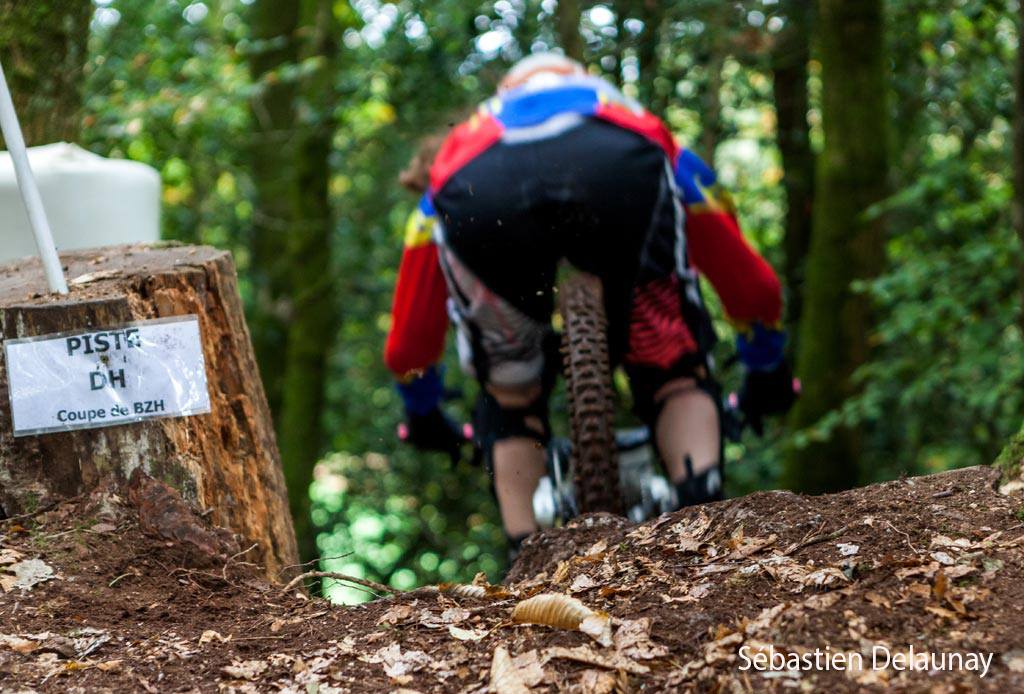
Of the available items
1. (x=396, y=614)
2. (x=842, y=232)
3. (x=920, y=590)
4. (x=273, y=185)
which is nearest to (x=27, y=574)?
(x=396, y=614)

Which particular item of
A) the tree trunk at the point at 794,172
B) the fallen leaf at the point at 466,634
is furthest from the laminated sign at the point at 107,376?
the tree trunk at the point at 794,172

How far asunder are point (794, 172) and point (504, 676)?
21.5ft

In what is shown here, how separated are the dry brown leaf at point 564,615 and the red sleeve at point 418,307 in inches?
70.3

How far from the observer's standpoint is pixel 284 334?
361 inches

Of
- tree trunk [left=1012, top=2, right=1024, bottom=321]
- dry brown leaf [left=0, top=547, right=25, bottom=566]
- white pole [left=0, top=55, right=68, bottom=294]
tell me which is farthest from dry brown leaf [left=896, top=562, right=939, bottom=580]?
tree trunk [left=1012, top=2, right=1024, bottom=321]

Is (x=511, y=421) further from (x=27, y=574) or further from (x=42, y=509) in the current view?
(x=27, y=574)

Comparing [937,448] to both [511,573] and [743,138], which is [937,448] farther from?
[511,573]

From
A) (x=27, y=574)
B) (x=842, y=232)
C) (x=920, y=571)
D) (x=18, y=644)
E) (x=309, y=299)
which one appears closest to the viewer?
(x=920, y=571)

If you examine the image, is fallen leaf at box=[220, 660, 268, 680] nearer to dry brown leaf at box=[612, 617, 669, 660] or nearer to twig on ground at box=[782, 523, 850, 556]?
dry brown leaf at box=[612, 617, 669, 660]

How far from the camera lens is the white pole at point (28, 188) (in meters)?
2.84

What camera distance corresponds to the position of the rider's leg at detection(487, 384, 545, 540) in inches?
158

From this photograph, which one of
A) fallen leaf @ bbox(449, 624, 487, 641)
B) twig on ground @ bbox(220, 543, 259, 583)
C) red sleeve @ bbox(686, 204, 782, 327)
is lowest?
fallen leaf @ bbox(449, 624, 487, 641)

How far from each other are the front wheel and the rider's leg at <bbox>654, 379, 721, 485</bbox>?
18.6 inches

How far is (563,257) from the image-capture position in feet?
12.0
